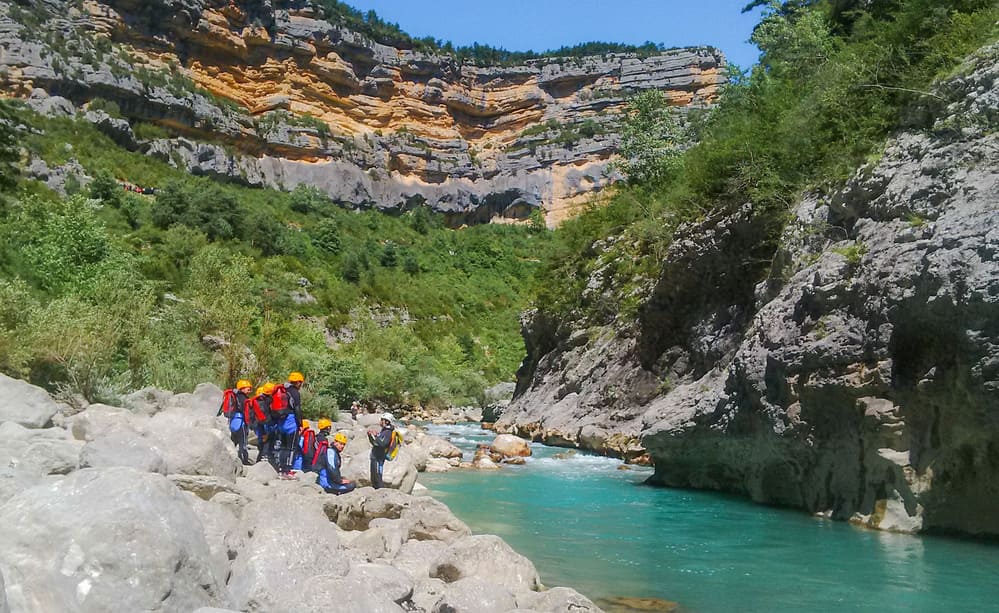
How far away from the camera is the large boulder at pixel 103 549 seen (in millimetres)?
4184

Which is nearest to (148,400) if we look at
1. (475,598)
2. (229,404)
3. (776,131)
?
(229,404)

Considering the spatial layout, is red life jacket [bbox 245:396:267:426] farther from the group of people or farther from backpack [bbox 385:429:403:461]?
backpack [bbox 385:429:403:461]

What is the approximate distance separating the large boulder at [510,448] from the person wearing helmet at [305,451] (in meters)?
8.08

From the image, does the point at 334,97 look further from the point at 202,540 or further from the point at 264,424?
the point at 202,540

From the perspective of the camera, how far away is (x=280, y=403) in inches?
466

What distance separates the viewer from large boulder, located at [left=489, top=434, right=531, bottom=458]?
20156 millimetres

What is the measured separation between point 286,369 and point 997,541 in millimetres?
22482

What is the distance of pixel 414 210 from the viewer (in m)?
73.1

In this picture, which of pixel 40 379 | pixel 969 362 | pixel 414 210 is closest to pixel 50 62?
pixel 414 210

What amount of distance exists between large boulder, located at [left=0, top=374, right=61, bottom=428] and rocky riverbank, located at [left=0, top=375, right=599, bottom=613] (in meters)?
0.03

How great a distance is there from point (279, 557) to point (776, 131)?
15.8 metres

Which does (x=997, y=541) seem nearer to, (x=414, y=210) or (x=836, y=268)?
(x=836, y=268)

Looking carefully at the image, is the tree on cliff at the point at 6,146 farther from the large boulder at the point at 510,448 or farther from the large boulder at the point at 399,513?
the large boulder at the point at 399,513

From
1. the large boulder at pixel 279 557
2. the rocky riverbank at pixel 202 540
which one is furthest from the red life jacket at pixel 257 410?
the large boulder at pixel 279 557
